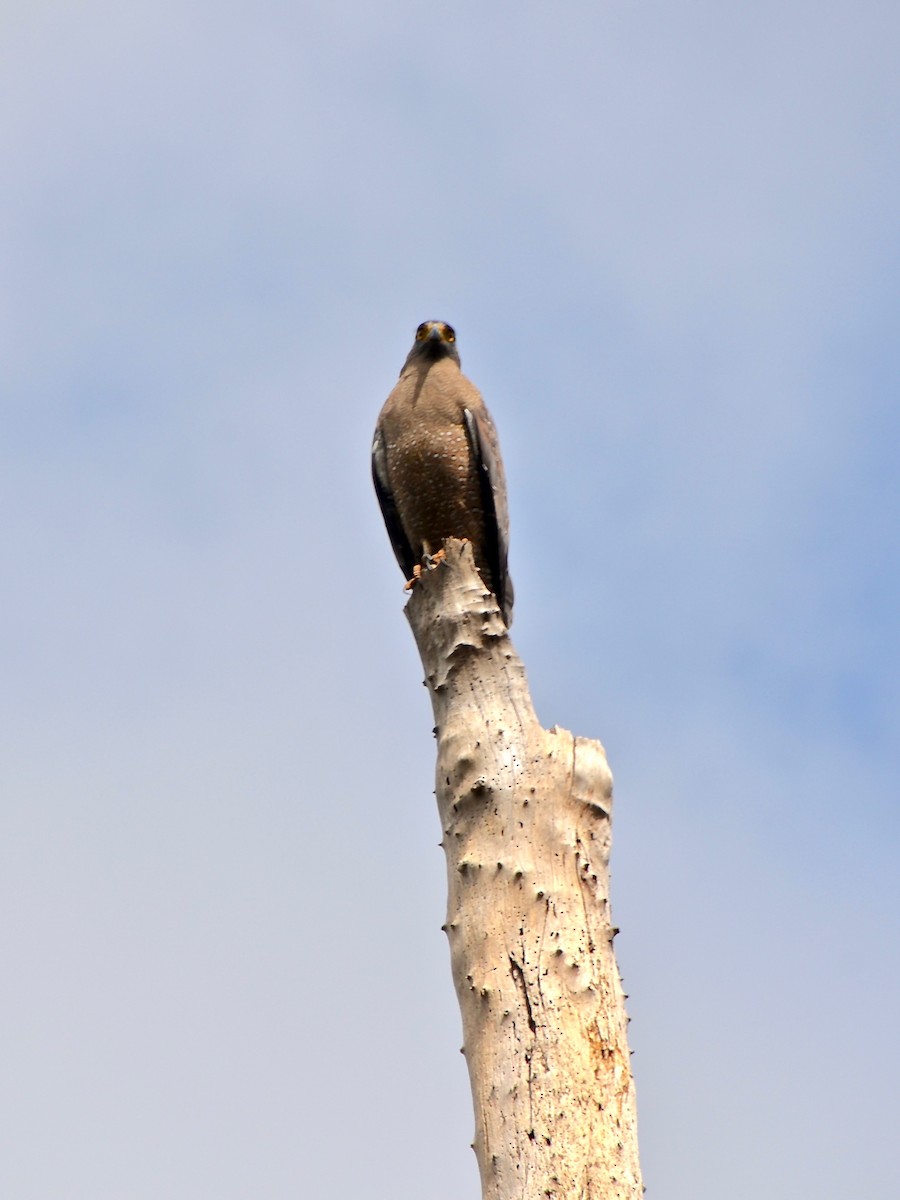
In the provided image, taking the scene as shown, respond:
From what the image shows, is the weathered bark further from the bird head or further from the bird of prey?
the bird head

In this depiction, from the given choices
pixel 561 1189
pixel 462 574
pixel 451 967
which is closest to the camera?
pixel 561 1189

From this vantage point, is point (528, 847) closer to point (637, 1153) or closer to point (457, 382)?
point (637, 1153)

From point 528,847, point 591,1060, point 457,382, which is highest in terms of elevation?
point 457,382

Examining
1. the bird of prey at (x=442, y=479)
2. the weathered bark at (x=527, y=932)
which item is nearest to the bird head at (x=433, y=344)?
the bird of prey at (x=442, y=479)

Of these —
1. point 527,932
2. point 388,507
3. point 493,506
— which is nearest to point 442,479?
point 493,506

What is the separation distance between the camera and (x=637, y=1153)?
3803 mm

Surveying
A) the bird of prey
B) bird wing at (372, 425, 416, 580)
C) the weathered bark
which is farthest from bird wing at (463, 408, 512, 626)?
the weathered bark

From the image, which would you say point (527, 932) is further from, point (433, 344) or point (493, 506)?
point (433, 344)

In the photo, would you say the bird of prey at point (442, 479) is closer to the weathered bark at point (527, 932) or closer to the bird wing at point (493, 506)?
the bird wing at point (493, 506)

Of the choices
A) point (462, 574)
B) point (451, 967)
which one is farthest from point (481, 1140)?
point (462, 574)

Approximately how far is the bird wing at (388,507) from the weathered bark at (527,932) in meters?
2.84

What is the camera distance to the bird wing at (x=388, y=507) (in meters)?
7.84

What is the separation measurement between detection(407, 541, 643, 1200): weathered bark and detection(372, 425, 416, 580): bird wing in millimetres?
2842

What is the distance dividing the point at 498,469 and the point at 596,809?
356cm
